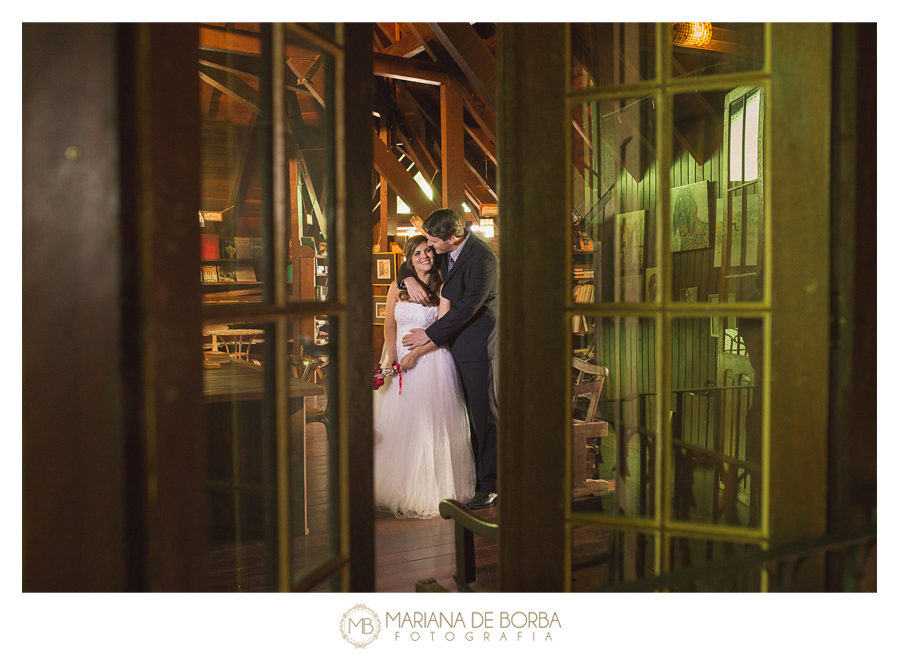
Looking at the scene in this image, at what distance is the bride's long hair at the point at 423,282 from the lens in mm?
3367

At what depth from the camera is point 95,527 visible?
2.54ft

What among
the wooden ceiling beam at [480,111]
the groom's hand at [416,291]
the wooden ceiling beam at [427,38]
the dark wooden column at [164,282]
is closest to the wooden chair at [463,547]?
the dark wooden column at [164,282]

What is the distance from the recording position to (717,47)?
8.64 ft

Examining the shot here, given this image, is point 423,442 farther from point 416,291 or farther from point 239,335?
point 239,335

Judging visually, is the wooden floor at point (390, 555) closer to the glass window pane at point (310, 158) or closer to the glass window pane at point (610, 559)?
the glass window pane at point (610, 559)

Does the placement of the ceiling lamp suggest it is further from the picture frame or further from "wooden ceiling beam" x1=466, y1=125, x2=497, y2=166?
the picture frame

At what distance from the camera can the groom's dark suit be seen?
127 inches

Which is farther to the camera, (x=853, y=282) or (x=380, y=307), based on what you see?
(x=380, y=307)

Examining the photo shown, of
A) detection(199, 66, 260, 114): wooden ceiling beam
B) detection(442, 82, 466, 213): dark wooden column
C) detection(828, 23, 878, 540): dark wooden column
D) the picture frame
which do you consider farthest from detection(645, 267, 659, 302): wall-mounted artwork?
the picture frame
